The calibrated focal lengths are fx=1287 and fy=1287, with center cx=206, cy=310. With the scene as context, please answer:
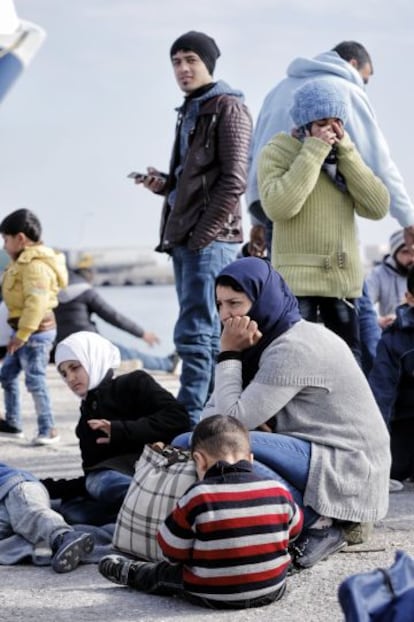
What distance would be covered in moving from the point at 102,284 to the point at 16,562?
8908 centimetres

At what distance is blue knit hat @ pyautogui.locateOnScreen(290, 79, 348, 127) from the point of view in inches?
217

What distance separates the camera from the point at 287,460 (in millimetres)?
4242

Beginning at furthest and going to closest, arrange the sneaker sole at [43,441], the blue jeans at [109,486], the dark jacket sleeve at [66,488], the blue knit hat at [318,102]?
the sneaker sole at [43,441] → the blue knit hat at [318,102] → the dark jacket sleeve at [66,488] → the blue jeans at [109,486]

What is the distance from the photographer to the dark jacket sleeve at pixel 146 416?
193 inches

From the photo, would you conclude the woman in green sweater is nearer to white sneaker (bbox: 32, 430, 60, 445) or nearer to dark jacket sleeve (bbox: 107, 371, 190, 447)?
dark jacket sleeve (bbox: 107, 371, 190, 447)

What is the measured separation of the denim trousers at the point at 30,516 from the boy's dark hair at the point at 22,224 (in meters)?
3.40

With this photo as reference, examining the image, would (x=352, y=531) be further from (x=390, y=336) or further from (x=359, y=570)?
(x=390, y=336)

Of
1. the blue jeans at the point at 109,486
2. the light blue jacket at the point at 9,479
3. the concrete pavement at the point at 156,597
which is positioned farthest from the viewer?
the blue jeans at the point at 109,486

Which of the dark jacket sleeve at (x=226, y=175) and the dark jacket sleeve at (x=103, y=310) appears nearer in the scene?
the dark jacket sleeve at (x=226, y=175)

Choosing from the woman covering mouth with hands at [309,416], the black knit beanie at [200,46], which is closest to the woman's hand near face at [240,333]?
the woman covering mouth with hands at [309,416]

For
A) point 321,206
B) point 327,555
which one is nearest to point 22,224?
point 321,206

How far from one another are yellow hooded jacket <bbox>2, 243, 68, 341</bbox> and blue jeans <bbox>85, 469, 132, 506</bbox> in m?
2.96

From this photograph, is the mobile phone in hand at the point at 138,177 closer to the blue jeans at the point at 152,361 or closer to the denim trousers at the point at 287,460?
the denim trousers at the point at 287,460

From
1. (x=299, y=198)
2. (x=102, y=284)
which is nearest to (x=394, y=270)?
(x=299, y=198)
